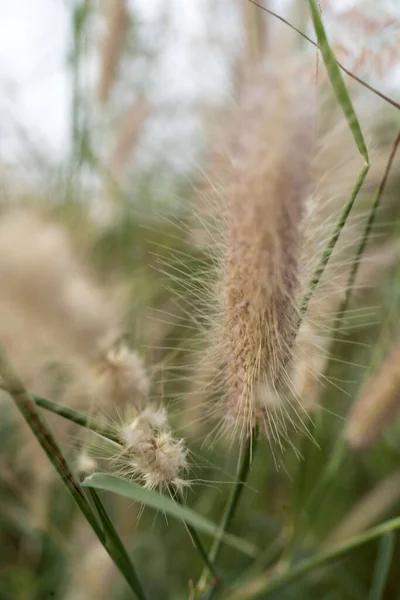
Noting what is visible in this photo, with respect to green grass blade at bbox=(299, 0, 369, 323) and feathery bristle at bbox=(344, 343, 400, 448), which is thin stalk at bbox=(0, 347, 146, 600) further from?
feathery bristle at bbox=(344, 343, 400, 448)

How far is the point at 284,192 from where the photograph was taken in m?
0.24

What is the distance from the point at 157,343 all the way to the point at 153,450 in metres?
0.34

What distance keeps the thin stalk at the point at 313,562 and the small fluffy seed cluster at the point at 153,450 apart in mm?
140

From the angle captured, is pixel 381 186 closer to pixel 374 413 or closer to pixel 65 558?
pixel 374 413

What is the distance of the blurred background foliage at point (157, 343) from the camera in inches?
22.6

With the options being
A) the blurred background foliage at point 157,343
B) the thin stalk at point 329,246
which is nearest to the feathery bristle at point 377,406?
the blurred background foliage at point 157,343

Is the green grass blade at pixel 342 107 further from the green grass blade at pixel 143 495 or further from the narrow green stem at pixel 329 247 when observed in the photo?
the green grass blade at pixel 143 495

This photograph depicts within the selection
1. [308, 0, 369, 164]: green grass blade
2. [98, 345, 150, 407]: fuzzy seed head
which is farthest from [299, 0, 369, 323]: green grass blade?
[98, 345, 150, 407]: fuzzy seed head

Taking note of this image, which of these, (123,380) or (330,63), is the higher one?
(330,63)

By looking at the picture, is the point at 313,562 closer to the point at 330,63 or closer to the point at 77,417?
the point at 77,417

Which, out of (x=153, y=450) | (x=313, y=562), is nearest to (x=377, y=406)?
(x=313, y=562)

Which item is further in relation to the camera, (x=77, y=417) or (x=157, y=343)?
(x=157, y=343)

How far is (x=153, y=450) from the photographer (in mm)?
314

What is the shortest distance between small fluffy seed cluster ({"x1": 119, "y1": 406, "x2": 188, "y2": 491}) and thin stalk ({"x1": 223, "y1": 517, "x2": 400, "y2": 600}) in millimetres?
140
